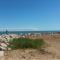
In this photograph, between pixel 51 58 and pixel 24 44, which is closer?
pixel 51 58

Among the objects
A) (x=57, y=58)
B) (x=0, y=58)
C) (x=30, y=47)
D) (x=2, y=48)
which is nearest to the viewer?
(x=0, y=58)

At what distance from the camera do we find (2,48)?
16109 mm

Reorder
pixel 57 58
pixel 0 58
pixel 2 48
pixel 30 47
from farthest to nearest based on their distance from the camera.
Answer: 1. pixel 30 47
2. pixel 2 48
3. pixel 57 58
4. pixel 0 58

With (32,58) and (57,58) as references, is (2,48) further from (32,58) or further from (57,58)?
(57,58)

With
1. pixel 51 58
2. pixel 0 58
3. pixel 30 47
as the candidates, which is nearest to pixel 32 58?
pixel 51 58

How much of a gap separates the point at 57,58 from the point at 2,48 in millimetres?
5768

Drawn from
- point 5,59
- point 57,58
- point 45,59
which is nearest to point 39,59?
point 45,59

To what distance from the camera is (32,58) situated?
1234 cm

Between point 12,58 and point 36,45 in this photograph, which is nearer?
point 12,58

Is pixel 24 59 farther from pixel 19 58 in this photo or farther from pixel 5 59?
pixel 5 59

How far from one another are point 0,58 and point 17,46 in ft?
23.2

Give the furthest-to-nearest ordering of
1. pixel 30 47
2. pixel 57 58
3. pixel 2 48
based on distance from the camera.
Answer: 1. pixel 30 47
2. pixel 2 48
3. pixel 57 58

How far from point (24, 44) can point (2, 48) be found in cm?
323

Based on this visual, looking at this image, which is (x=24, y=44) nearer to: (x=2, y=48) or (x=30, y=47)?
(x=30, y=47)
